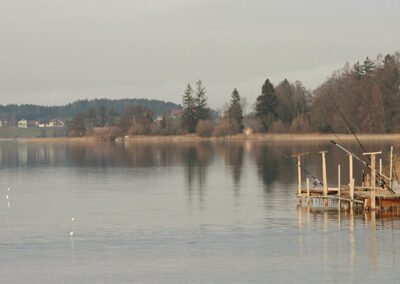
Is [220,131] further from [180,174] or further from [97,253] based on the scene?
[97,253]

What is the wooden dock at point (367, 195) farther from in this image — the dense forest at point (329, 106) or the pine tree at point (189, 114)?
the pine tree at point (189, 114)

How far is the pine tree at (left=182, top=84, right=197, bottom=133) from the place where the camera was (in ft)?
636

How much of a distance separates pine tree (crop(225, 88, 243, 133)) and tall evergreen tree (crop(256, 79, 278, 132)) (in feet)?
45.0

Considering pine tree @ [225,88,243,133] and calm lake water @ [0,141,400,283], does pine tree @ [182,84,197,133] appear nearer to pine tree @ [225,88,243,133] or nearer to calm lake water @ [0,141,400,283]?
pine tree @ [225,88,243,133]

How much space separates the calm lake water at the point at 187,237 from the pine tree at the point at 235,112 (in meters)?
122

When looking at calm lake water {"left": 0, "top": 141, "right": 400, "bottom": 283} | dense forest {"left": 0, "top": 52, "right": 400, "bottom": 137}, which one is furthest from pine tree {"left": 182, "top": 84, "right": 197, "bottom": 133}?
calm lake water {"left": 0, "top": 141, "right": 400, "bottom": 283}

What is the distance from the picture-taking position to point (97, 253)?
29938 mm

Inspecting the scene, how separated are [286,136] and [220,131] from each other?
2518 centimetres

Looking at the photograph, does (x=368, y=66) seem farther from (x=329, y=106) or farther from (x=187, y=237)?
(x=187, y=237)

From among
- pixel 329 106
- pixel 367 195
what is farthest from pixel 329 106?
pixel 367 195

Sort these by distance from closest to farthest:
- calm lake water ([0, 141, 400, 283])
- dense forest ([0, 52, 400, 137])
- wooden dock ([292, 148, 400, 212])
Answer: calm lake water ([0, 141, 400, 283]), wooden dock ([292, 148, 400, 212]), dense forest ([0, 52, 400, 137])

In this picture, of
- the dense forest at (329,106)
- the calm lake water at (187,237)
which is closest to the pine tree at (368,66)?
the dense forest at (329,106)

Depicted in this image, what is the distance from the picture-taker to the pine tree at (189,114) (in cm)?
19375

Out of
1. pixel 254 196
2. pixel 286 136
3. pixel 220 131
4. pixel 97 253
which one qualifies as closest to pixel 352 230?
pixel 97 253
